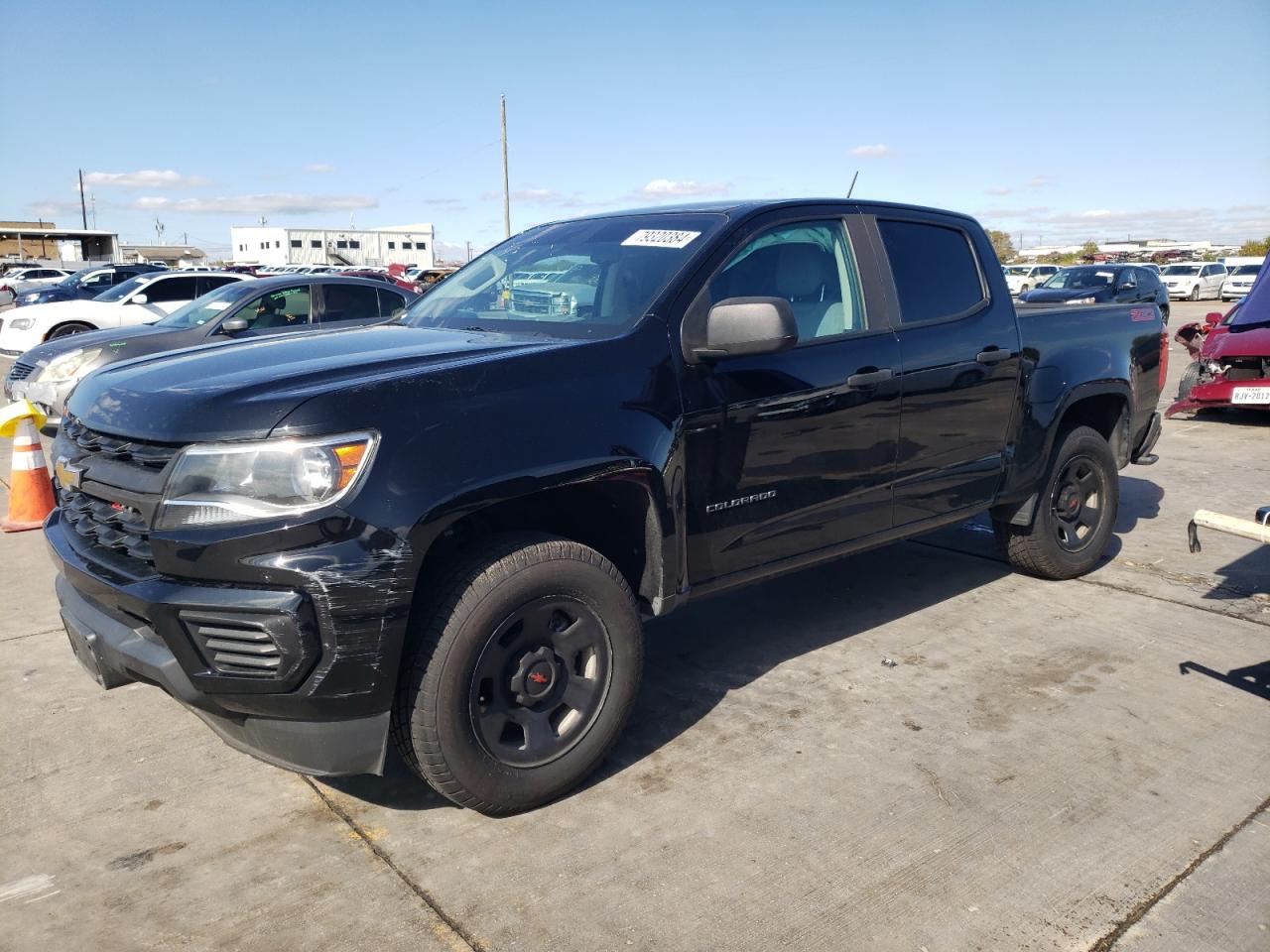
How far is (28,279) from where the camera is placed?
3806 cm

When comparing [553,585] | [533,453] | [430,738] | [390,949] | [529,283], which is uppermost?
[529,283]

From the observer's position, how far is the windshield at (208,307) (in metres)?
10.3

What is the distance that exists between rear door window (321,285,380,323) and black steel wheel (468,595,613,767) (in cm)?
818

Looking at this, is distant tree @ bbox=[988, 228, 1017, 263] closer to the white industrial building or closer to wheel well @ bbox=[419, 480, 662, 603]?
the white industrial building

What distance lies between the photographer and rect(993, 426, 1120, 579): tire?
17.0 ft

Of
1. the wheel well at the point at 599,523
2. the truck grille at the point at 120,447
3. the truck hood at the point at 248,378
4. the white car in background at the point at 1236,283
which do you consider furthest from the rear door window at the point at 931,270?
the white car in background at the point at 1236,283

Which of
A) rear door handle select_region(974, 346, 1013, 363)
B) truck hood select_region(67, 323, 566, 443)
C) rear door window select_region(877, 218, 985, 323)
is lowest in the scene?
rear door handle select_region(974, 346, 1013, 363)

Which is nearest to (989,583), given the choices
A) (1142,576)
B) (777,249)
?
(1142,576)

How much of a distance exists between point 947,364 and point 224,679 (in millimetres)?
3103

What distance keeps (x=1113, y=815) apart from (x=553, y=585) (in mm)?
1856

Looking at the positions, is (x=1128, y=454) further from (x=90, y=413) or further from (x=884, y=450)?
(x=90, y=413)

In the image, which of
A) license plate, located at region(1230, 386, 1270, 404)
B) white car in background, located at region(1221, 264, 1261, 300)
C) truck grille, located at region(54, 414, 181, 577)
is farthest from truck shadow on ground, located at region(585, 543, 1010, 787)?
white car in background, located at region(1221, 264, 1261, 300)

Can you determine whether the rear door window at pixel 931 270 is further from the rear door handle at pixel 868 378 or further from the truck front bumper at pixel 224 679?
the truck front bumper at pixel 224 679

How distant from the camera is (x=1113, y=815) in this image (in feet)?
10.2
